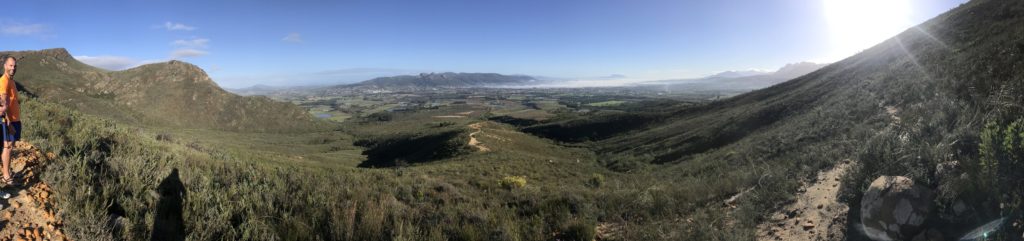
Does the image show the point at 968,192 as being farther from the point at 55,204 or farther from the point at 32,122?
the point at 32,122

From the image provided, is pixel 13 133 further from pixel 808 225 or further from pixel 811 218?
pixel 811 218

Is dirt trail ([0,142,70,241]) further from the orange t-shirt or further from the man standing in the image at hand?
the orange t-shirt

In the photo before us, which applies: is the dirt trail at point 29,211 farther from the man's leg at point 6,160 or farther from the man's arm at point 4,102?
the man's arm at point 4,102

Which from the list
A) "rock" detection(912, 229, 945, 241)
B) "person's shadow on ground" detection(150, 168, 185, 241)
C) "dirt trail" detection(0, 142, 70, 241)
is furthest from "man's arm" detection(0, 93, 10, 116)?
"rock" detection(912, 229, 945, 241)

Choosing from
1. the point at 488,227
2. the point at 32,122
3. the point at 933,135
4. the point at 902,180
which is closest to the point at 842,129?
the point at 933,135

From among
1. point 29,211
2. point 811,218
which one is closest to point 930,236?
point 811,218

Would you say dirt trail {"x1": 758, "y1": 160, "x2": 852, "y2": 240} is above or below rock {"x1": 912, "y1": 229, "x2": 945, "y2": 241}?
below

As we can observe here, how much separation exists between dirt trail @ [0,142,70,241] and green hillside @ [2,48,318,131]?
3911 inches

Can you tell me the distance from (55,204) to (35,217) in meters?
0.34

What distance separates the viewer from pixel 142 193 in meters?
4.99

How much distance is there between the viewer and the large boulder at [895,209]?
4492mm

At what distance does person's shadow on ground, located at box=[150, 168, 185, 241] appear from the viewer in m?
4.32

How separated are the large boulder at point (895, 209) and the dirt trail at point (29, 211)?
9177mm

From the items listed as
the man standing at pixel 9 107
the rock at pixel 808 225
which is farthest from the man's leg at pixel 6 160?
the rock at pixel 808 225
